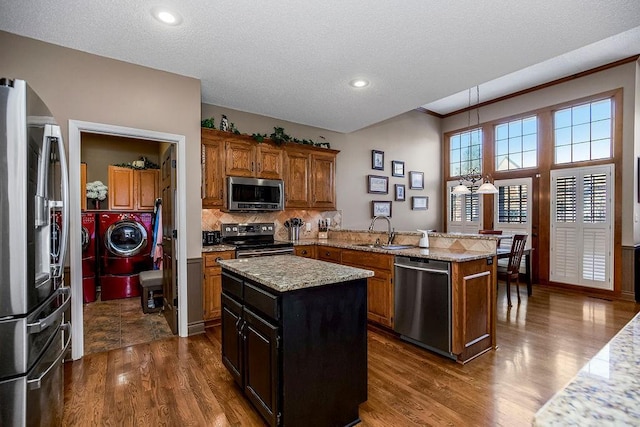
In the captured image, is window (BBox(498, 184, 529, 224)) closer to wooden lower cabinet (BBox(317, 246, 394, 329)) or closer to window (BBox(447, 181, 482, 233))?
window (BBox(447, 181, 482, 233))

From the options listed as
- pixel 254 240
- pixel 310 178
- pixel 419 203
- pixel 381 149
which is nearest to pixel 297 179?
pixel 310 178

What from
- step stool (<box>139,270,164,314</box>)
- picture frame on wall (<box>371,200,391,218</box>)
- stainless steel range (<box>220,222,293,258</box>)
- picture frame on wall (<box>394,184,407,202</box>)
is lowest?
step stool (<box>139,270,164,314</box>)

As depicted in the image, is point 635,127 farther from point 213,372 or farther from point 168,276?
point 168,276

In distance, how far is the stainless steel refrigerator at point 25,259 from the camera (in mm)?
1376

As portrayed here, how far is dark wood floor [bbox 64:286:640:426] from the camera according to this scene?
201 cm

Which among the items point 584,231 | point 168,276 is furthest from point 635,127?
point 168,276

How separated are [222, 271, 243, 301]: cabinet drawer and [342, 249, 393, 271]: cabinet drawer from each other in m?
1.69

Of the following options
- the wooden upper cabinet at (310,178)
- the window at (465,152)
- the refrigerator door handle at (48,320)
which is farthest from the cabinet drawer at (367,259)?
the window at (465,152)

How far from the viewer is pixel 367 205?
5965mm

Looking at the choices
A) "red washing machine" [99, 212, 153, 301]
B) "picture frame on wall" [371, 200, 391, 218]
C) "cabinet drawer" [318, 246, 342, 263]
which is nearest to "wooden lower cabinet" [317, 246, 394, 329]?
"cabinet drawer" [318, 246, 342, 263]

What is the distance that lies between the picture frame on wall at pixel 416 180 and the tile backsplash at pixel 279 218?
2039mm

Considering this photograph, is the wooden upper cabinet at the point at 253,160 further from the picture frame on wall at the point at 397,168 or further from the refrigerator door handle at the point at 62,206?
the picture frame on wall at the point at 397,168

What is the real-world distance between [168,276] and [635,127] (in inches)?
269

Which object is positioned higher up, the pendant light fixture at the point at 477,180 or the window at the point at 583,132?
the window at the point at 583,132
